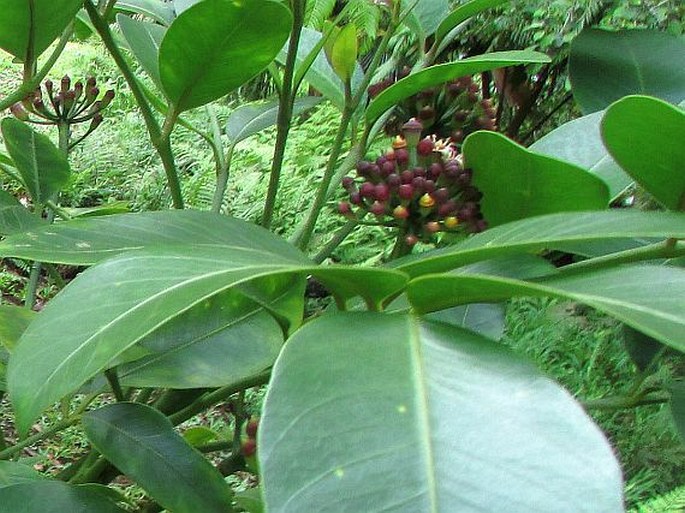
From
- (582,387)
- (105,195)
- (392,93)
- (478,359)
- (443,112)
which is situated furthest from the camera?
(105,195)

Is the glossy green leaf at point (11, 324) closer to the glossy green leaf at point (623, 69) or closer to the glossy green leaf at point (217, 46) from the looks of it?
the glossy green leaf at point (217, 46)

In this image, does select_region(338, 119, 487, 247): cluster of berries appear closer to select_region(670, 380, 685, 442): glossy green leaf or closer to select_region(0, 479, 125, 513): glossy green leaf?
select_region(670, 380, 685, 442): glossy green leaf

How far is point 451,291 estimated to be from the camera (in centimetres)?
30

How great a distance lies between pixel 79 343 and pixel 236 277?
0.06m

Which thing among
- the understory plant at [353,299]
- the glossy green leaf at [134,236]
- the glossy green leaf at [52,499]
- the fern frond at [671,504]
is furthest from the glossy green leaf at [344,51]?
the fern frond at [671,504]

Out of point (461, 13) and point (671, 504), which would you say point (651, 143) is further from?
point (671, 504)

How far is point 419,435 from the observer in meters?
0.23

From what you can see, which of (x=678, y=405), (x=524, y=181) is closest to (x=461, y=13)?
(x=524, y=181)

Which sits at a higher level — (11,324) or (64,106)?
(64,106)

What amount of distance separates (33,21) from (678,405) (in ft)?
1.48

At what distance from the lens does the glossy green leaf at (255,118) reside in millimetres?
764

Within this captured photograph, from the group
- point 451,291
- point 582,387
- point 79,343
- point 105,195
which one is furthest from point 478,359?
point 105,195

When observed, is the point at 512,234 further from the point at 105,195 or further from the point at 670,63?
the point at 105,195

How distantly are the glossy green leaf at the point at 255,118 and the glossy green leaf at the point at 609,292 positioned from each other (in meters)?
0.49
